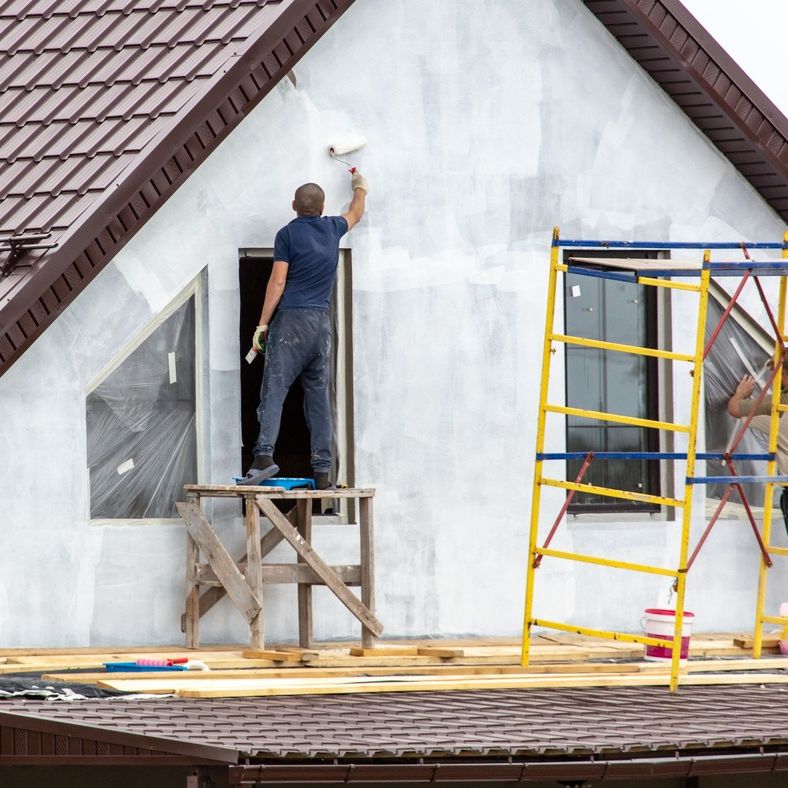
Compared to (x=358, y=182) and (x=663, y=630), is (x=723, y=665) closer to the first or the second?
(x=663, y=630)

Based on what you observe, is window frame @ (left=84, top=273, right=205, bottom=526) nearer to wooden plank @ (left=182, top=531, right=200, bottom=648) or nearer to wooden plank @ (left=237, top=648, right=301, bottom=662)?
wooden plank @ (left=182, top=531, right=200, bottom=648)

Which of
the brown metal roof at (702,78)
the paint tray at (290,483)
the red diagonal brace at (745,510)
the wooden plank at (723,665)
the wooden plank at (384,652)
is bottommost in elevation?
the wooden plank at (723,665)

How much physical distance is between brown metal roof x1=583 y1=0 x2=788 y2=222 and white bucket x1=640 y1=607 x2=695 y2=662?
3.26 metres

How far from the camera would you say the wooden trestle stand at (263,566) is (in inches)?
437

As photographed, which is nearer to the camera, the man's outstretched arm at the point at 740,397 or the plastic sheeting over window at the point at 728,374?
the man's outstretched arm at the point at 740,397

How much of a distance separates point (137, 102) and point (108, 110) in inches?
7.8

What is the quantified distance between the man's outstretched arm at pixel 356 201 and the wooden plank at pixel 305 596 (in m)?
1.77

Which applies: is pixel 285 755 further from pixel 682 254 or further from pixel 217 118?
pixel 682 254

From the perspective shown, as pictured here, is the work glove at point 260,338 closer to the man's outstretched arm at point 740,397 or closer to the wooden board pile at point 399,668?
the wooden board pile at point 399,668

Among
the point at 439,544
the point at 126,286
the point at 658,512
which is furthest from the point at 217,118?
the point at 658,512

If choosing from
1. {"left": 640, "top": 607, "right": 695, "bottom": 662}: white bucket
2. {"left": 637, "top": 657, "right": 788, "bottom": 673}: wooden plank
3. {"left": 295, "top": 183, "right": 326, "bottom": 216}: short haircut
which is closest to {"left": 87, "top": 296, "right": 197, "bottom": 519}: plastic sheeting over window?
{"left": 295, "top": 183, "right": 326, "bottom": 216}: short haircut

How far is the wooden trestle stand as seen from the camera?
11109 mm

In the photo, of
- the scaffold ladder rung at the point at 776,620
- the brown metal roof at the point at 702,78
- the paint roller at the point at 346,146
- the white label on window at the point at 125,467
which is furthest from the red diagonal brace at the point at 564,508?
the brown metal roof at the point at 702,78

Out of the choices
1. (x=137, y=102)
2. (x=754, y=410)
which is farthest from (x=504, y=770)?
(x=137, y=102)
